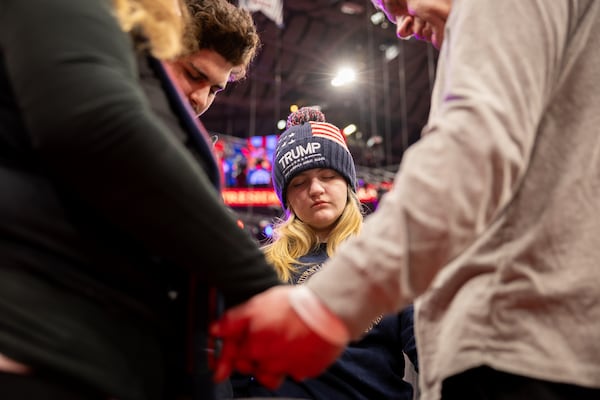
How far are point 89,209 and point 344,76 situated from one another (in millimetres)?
8461

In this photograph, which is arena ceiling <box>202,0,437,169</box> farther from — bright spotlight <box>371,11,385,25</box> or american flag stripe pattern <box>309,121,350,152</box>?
american flag stripe pattern <box>309,121,350,152</box>

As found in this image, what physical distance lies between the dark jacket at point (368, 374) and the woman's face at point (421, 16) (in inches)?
39.0

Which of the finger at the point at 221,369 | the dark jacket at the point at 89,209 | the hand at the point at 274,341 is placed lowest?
the finger at the point at 221,369

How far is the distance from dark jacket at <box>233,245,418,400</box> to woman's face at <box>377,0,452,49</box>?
3.25ft

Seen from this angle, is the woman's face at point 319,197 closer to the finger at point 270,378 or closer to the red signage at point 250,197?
the finger at point 270,378

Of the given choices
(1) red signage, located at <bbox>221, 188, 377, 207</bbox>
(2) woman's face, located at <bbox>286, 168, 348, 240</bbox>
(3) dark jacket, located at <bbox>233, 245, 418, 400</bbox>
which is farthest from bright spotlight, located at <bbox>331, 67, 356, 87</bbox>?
(3) dark jacket, located at <bbox>233, 245, 418, 400</bbox>

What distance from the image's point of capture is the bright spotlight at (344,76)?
28.3 feet

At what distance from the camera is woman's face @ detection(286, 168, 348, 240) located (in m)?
1.86

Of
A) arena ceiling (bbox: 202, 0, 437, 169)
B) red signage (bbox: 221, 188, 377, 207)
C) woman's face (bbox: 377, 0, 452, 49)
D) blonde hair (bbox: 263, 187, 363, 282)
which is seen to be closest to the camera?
woman's face (bbox: 377, 0, 452, 49)

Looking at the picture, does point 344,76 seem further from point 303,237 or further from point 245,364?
point 245,364

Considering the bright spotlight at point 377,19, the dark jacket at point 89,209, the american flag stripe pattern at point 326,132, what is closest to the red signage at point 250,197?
the bright spotlight at point 377,19

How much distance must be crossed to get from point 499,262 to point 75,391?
59cm

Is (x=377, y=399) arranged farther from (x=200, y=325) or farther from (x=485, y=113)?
(x=485, y=113)

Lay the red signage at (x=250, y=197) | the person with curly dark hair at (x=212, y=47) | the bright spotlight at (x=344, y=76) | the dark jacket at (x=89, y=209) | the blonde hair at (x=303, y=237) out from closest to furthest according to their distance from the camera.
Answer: the dark jacket at (x=89, y=209) → the person with curly dark hair at (x=212, y=47) → the blonde hair at (x=303, y=237) → the bright spotlight at (x=344, y=76) → the red signage at (x=250, y=197)
